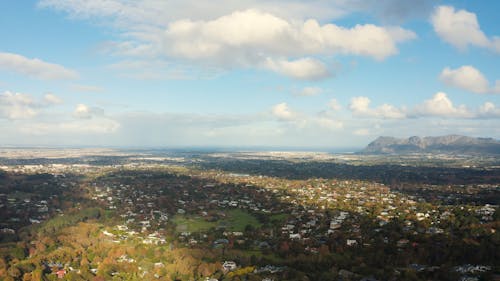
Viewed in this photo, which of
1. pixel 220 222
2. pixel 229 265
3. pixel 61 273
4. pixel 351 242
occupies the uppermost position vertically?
pixel 351 242

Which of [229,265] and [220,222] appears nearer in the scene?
[229,265]

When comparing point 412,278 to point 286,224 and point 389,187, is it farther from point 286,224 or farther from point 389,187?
point 389,187

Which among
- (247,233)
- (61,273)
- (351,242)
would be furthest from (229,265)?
(61,273)

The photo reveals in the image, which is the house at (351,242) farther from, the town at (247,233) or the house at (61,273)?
the house at (61,273)

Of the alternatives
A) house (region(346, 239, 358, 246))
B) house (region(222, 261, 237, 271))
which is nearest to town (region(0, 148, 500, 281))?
house (region(222, 261, 237, 271))

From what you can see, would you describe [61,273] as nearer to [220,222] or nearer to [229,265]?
[229,265]

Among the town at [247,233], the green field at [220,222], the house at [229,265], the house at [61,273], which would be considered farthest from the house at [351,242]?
the house at [61,273]

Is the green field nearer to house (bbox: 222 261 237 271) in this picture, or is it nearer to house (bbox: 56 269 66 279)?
house (bbox: 222 261 237 271)
